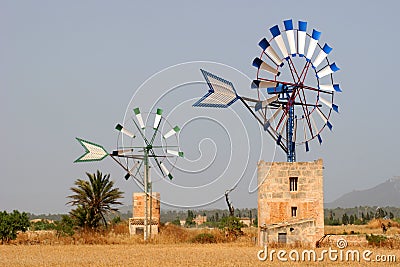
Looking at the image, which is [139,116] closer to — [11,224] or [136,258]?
[11,224]

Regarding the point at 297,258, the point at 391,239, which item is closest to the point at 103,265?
the point at 297,258

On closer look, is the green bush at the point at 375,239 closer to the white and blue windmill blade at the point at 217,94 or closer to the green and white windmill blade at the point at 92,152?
the white and blue windmill blade at the point at 217,94

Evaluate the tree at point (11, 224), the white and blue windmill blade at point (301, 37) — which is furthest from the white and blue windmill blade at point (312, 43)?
the tree at point (11, 224)

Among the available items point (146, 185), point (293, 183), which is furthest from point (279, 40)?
point (146, 185)

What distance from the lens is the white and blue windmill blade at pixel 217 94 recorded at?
29.9 m

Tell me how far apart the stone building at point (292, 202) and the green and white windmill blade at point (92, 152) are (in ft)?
32.2

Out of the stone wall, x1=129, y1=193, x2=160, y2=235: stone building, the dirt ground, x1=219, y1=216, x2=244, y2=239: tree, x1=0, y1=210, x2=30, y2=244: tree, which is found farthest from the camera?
the stone wall

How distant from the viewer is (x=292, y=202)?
3131 cm

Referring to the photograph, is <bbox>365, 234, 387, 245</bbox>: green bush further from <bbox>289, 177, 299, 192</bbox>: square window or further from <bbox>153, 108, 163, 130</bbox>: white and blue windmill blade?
<bbox>153, 108, 163, 130</bbox>: white and blue windmill blade

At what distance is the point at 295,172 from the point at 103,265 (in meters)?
13.0

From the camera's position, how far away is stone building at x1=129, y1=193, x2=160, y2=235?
125 feet

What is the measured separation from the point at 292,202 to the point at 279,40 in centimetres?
752

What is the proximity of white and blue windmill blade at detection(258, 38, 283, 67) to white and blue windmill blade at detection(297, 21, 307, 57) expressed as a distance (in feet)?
3.33

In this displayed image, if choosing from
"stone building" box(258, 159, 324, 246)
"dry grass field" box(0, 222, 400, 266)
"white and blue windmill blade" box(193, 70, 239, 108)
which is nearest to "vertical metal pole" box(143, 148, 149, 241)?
"dry grass field" box(0, 222, 400, 266)
